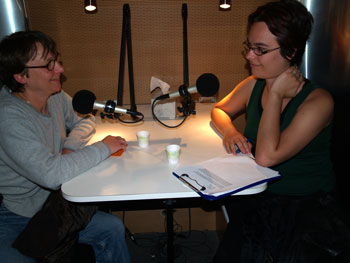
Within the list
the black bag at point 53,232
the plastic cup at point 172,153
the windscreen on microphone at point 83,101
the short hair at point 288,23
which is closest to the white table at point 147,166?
the plastic cup at point 172,153

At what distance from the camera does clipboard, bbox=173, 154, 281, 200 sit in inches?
37.4

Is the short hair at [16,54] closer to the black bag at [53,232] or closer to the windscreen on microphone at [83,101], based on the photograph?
the windscreen on microphone at [83,101]

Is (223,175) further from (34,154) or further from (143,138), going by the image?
(34,154)

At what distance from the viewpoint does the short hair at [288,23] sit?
1162 millimetres

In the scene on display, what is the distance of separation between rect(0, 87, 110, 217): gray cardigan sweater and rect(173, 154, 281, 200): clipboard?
0.39 meters

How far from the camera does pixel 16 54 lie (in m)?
1.17

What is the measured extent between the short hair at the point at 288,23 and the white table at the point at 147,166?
20.6 inches

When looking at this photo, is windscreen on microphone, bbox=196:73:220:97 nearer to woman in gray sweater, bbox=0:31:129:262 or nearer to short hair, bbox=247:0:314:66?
short hair, bbox=247:0:314:66

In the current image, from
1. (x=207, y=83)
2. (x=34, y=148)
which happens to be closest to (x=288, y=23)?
(x=207, y=83)

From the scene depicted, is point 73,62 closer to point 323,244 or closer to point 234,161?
point 234,161

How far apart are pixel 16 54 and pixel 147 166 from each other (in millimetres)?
706

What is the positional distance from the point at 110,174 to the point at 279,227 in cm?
67

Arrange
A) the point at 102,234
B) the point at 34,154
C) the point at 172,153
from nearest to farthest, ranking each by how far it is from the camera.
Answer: the point at 34,154 < the point at 172,153 < the point at 102,234

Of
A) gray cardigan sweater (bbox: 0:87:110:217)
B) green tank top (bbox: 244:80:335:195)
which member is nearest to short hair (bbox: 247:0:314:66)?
green tank top (bbox: 244:80:335:195)
